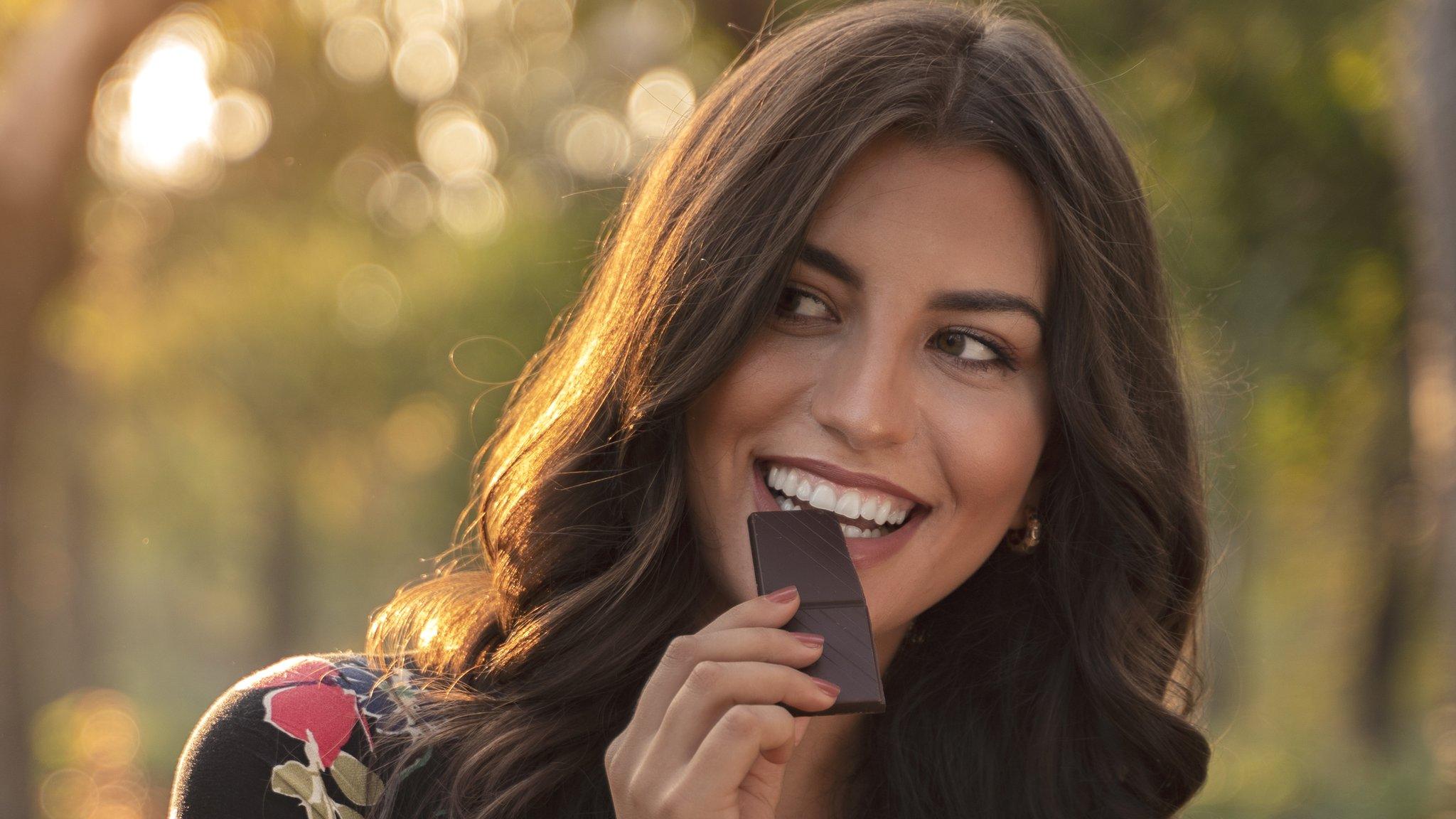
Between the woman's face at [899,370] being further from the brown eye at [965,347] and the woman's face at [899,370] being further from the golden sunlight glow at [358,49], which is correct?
the golden sunlight glow at [358,49]

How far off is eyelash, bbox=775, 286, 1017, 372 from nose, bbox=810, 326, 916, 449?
0.12 meters

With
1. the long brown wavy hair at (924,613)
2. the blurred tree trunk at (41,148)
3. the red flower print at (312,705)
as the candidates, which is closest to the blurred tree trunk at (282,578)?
the blurred tree trunk at (41,148)

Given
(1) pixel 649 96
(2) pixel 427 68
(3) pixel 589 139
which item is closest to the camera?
(1) pixel 649 96

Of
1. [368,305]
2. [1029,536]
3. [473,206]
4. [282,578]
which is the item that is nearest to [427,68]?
[473,206]

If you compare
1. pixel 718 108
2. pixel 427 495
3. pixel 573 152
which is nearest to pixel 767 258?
pixel 718 108

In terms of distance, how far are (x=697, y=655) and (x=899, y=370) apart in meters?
0.73

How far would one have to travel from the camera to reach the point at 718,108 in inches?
113

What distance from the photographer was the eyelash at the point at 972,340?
2.63 m

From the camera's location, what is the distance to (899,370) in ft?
8.32

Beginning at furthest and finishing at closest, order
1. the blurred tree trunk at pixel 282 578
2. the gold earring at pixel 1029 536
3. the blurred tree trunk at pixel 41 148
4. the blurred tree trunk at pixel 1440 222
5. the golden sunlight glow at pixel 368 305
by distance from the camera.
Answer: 1. the blurred tree trunk at pixel 282 578
2. the golden sunlight glow at pixel 368 305
3. the blurred tree trunk at pixel 41 148
4. the blurred tree trunk at pixel 1440 222
5. the gold earring at pixel 1029 536

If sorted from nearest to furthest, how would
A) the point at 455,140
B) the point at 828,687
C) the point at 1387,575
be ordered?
the point at 828,687, the point at 455,140, the point at 1387,575

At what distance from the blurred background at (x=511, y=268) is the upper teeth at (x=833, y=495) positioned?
954 millimetres

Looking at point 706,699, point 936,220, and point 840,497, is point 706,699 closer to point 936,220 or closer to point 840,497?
point 840,497

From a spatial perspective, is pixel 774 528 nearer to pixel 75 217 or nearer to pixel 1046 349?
pixel 1046 349
